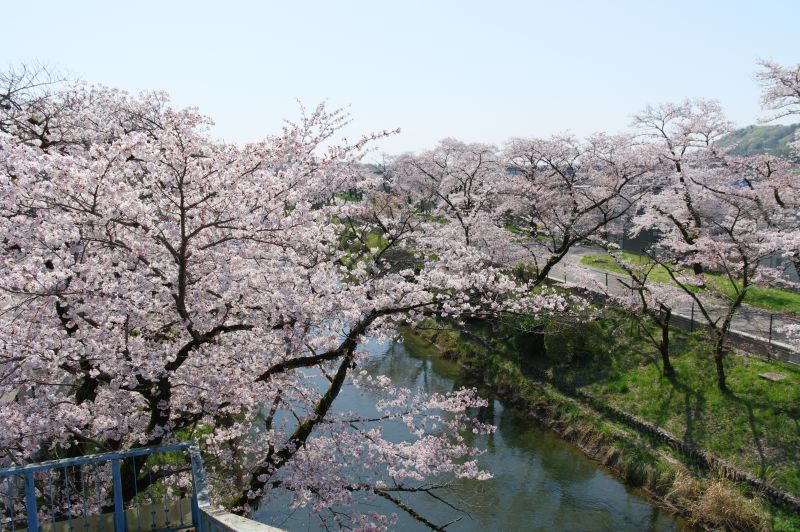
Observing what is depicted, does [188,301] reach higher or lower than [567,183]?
lower

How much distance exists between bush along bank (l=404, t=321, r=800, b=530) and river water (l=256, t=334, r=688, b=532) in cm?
46

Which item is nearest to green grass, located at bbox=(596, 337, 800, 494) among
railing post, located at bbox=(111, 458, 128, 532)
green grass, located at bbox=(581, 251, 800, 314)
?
green grass, located at bbox=(581, 251, 800, 314)

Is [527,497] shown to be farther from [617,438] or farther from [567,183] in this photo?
[567,183]

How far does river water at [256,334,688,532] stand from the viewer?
1200cm

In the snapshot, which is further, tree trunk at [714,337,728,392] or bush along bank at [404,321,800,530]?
tree trunk at [714,337,728,392]

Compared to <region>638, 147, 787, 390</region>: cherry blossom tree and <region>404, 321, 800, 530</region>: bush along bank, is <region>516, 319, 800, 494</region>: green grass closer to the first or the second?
<region>404, 321, 800, 530</region>: bush along bank

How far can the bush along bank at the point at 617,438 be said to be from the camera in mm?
11562

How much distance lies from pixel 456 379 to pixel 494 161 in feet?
42.3

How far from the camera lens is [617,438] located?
1493cm

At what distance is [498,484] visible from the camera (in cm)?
1363

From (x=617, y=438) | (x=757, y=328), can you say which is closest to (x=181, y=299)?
Result: (x=617, y=438)

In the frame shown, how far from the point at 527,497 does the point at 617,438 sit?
3.43 metres

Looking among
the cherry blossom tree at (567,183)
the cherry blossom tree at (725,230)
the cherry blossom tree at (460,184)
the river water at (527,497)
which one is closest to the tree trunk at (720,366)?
the cherry blossom tree at (725,230)

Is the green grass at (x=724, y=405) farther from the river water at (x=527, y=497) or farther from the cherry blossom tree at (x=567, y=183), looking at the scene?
the cherry blossom tree at (x=567, y=183)
